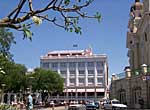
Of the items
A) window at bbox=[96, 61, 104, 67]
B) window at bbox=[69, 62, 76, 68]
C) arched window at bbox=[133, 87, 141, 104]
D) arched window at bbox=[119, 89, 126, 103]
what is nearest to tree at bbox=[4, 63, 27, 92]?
arched window at bbox=[119, 89, 126, 103]

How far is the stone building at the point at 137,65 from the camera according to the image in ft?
195

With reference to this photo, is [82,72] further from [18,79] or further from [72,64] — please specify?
[18,79]

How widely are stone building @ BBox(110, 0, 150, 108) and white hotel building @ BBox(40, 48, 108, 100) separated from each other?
6317cm

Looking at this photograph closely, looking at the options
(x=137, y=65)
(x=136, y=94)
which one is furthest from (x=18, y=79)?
(x=136, y=94)

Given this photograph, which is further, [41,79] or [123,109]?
[41,79]

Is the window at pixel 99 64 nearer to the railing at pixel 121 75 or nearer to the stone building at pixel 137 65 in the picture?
the stone building at pixel 137 65

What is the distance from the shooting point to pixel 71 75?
154250 millimetres

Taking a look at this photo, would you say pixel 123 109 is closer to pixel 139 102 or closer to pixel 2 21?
pixel 139 102

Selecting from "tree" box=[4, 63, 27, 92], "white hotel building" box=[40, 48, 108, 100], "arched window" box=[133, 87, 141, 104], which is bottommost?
"arched window" box=[133, 87, 141, 104]

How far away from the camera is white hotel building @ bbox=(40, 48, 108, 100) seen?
14962cm

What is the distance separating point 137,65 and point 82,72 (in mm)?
74331

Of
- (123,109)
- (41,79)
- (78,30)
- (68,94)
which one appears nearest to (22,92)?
(41,79)

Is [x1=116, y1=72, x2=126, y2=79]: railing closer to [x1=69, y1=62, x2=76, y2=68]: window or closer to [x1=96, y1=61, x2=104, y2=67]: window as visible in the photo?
[x1=96, y1=61, x2=104, y2=67]: window

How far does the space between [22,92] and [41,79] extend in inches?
350
